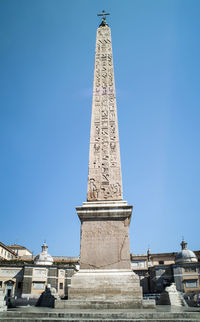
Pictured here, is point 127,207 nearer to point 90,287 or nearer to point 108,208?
point 108,208

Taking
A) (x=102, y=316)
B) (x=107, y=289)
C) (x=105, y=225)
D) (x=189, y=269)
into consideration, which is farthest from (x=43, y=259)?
(x=102, y=316)

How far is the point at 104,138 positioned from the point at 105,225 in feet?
9.71

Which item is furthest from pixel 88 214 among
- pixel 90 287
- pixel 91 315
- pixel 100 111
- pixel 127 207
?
pixel 100 111

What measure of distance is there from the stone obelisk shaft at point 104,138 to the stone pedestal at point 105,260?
55 centimetres

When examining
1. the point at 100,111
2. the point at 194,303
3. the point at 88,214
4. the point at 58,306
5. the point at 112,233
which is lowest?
the point at 194,303

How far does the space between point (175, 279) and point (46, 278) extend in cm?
1731

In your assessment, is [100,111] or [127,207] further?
[100,111]

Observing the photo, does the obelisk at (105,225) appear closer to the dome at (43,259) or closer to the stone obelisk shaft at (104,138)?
the stone obelisk shaft at (104,138)

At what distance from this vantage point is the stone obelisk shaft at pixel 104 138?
795 centimetres

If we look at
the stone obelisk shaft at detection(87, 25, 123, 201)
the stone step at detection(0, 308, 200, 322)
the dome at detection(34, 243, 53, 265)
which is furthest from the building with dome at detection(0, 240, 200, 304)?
the stone step at detection(0, 308, 200, 322)

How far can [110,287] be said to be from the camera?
6.25 meters

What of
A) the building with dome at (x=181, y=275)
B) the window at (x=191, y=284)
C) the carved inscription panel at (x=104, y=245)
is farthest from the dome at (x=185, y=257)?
the carved inscription panel at (x=104, y=245)

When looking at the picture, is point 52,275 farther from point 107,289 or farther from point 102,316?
point 102,316

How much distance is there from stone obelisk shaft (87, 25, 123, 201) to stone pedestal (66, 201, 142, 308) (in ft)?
1.82
